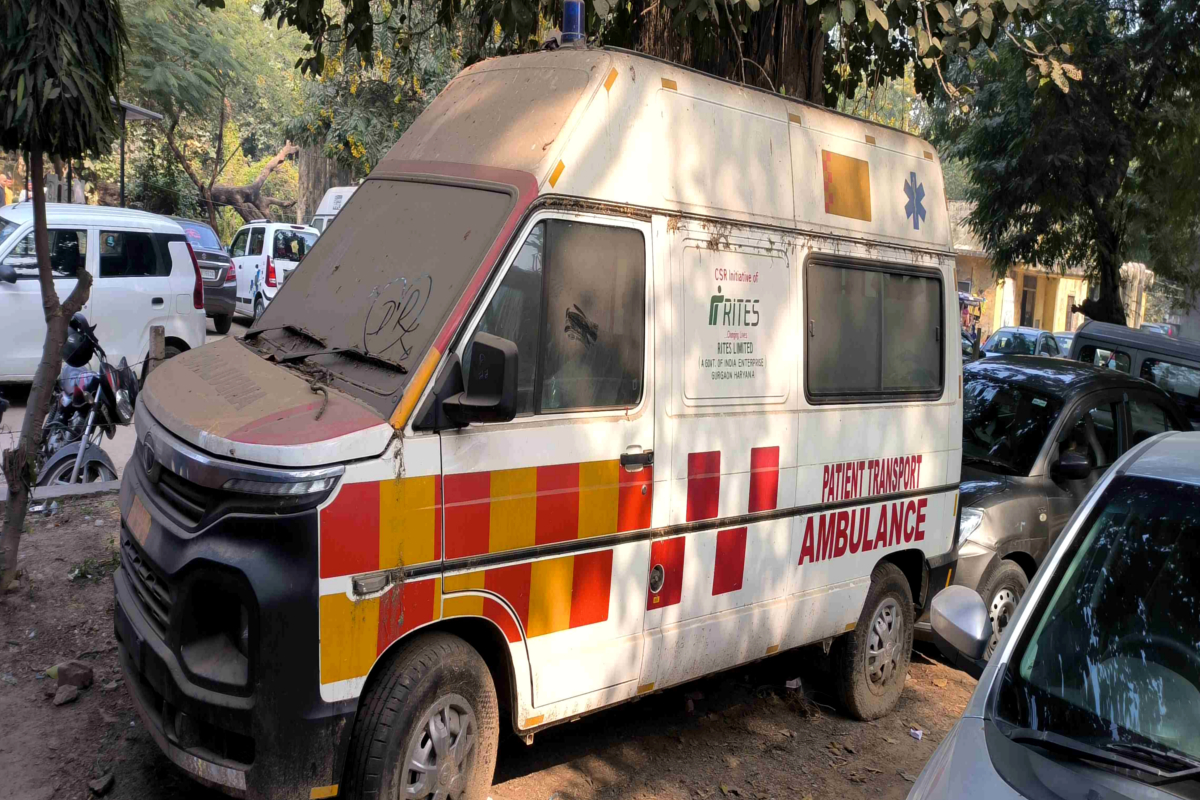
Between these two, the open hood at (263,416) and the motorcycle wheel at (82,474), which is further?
the motorcycle wheel at (82,474)

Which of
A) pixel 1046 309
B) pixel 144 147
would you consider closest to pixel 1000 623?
pixel 144 147

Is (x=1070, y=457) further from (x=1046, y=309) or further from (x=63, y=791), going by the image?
(x=1046, y=309)

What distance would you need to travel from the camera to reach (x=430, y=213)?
4141 millimetres

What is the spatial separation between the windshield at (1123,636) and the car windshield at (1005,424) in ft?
12.9

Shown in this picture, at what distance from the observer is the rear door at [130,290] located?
1105cm

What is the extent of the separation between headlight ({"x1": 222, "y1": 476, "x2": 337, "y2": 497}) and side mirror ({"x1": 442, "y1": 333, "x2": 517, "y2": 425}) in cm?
49

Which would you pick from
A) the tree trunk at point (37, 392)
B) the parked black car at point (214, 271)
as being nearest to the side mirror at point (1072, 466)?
the tree trunk at point (37, 392)

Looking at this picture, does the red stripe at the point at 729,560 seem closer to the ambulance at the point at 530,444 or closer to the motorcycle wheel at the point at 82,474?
the ambulance at the point at 530,444

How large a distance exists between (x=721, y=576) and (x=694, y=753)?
1.04 m

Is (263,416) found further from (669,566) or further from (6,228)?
(6,228)

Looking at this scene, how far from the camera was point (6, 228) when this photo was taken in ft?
35.5

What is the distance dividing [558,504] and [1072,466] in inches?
159

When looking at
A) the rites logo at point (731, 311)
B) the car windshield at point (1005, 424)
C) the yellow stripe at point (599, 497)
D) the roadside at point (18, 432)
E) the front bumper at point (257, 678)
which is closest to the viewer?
the front bumper at point (257, 678)

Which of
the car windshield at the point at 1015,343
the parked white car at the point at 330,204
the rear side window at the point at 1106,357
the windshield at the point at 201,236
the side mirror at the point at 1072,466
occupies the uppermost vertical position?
the parked white car at the point at 330,204
